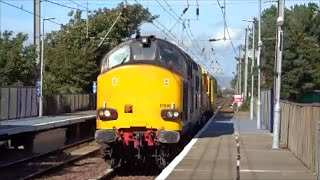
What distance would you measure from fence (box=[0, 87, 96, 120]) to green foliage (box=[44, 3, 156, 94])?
4.63 feet

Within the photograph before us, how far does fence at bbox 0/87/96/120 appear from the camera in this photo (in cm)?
3525

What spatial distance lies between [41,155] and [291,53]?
37.4 meters

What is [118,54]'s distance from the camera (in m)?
16.7

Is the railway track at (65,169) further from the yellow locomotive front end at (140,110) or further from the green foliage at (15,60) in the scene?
the green foliage at (15,60)

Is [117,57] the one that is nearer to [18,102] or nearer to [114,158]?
[114,158]

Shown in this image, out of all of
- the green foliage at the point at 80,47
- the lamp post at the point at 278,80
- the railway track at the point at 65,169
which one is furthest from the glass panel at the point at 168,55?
the green foliage at the point at 80,47

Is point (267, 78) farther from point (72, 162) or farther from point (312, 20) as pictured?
point (72, 162)

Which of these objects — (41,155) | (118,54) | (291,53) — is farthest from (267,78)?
(118,54)

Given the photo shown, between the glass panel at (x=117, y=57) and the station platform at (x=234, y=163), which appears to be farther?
the glass panel at (x=117, y=57)

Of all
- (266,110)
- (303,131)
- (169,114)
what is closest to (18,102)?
(266,110)

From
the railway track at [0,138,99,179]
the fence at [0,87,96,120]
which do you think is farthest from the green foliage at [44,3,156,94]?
the railway track at [0,138,99,179]

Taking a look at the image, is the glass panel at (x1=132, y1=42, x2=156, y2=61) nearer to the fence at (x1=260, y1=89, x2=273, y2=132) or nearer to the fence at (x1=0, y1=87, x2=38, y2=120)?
the fence at (x1=260, y1=89, x2=273, y2=132)

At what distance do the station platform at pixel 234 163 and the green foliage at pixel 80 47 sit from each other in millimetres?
32440

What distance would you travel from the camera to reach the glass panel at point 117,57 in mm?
16469
